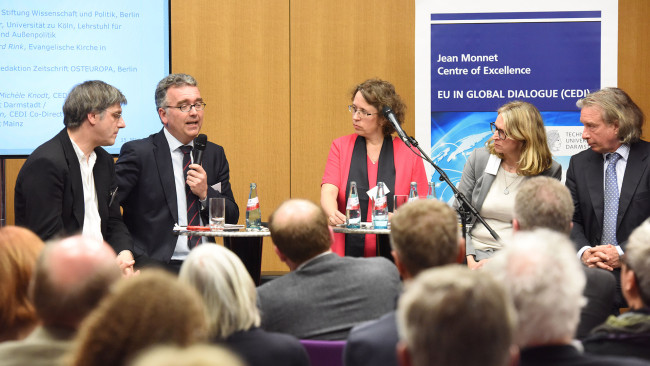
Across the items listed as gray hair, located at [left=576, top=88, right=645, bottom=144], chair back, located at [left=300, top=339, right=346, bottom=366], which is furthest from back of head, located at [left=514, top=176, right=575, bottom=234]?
gray hair, located at [left=576, top=88, right=645, bottom=144]

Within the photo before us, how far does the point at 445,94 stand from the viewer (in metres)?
5.89

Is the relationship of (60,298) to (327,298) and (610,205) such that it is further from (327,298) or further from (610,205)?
(610,205)

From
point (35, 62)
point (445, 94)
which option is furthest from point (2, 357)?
point (445, 94)

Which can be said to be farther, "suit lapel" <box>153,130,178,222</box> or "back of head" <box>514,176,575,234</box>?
"suit lapel" <box>153,130,178,222</box>

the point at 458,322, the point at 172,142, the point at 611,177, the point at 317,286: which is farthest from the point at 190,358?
the point at 611,177

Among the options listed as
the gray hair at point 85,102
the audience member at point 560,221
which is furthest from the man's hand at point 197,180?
the audience member at point 560,221

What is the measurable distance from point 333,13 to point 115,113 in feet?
7.66

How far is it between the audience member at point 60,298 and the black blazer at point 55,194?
7.58ft

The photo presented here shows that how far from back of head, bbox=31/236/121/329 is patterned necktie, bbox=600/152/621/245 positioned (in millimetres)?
3522

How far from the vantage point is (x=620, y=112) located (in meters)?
4.51

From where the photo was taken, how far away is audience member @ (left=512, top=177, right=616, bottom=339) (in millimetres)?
2707

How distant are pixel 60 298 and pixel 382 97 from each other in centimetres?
351

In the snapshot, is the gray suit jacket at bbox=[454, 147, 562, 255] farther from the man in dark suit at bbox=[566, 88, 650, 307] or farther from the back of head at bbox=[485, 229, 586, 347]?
the back of head at bbox=[485, 229, 586, 347]

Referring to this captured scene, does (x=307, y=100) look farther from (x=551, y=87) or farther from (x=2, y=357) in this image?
(x=2, y=357)
